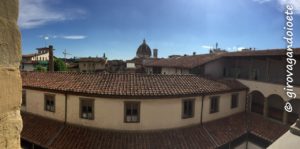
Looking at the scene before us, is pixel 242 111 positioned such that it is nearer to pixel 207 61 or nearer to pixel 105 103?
pixel 207 61

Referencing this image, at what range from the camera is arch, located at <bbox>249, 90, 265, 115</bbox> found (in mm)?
20766

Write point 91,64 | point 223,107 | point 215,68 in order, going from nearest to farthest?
point 223,107 < point 215,68 < point 91,64

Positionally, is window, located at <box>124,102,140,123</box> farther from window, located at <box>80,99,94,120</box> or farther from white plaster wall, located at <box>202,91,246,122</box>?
white plaster wall, located at <box>202,91,246,122</box>

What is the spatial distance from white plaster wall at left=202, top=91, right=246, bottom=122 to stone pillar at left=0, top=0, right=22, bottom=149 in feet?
50.0

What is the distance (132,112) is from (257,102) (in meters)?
15.9

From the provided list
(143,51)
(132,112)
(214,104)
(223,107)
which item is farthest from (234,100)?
(143,51)

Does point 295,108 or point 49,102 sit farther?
point 295,108

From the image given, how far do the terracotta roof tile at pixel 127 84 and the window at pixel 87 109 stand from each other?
0.74 m

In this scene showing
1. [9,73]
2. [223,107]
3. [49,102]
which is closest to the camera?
[9,73]

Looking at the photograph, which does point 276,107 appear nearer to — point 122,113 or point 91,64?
point 122,113

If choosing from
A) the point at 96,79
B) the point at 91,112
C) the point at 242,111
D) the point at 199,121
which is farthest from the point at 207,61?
the point at 91,112

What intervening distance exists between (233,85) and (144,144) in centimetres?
1126

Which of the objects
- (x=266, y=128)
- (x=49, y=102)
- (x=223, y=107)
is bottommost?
(x=266, y=128)

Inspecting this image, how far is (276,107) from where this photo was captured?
69.6 feet
